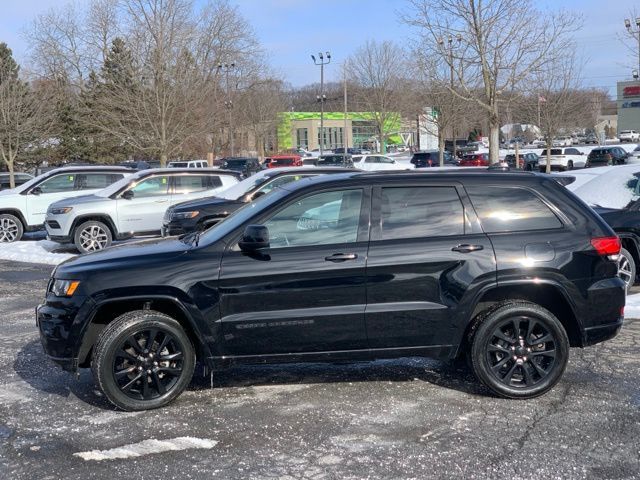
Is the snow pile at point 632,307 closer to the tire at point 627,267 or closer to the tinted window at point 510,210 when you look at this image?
the tire at point 627,267

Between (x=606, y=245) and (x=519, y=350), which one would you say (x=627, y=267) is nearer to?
(x=606, y=245)

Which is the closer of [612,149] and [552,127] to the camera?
[552,127]

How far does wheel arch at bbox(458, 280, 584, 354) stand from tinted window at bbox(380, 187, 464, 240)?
529 millimetres

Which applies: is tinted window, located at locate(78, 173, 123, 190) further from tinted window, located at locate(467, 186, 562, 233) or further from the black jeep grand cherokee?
tinted window, located at locate(467, 186, 562, 233)

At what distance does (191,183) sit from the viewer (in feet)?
48.0

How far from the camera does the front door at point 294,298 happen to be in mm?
5039

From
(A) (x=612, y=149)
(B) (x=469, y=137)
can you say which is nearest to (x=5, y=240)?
(A) (x=612, y=149)

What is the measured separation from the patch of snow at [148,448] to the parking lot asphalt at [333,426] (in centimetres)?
1

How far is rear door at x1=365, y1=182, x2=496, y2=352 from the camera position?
510cm

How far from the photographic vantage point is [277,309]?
505cm

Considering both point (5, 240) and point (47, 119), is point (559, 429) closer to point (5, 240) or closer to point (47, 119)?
point (5, 240)

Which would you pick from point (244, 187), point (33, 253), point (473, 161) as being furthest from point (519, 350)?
point (473, 161)

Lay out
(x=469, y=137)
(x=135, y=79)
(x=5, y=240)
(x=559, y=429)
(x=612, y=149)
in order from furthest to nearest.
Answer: (x=469, y=137), (x=612, y=149), (x=135, y=79), (x=5, y=240), (x=559, y=429)

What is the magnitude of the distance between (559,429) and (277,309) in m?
2.08
